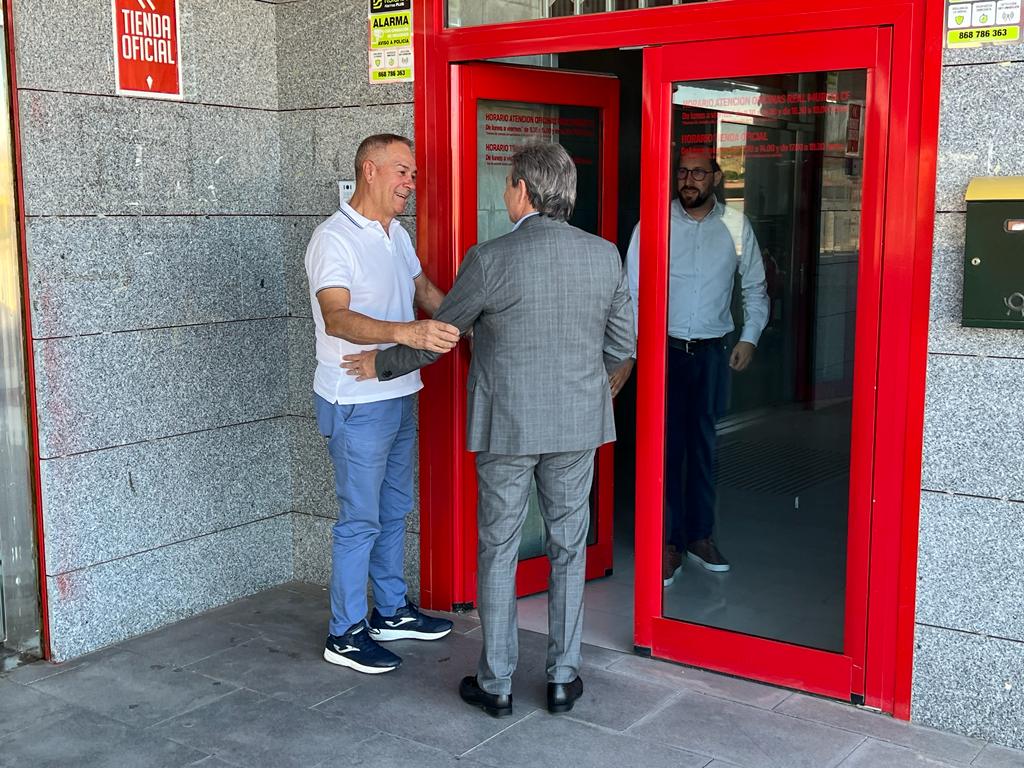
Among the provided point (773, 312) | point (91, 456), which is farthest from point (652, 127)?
point (91, 456)

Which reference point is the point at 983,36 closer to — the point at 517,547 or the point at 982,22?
the point at 982,22

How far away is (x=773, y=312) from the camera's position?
3980 millimetres

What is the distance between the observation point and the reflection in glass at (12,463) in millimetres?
4125

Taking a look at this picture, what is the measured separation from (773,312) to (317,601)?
241cm

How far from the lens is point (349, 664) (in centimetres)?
429

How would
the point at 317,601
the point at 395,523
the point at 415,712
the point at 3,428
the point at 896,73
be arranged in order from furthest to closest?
the point at 317,601 < the point at 395,523 < the point at 3,428 < the point at 415,712 < the point at 896,73

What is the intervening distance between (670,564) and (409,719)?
1.13 meters

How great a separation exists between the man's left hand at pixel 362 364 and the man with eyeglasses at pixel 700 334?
3.02 feet

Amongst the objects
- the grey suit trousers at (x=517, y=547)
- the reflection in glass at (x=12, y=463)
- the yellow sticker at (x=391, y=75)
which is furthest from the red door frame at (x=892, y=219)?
the reflection in glass at (x=12, y=463)

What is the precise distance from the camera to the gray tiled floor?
3.56 m

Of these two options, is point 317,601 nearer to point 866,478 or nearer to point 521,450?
point 521,450

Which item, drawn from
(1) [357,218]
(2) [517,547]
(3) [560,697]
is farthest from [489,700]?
(1) [357,218]

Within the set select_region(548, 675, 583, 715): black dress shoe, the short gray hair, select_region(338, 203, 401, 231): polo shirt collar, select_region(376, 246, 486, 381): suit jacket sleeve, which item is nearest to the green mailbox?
the short gray hair

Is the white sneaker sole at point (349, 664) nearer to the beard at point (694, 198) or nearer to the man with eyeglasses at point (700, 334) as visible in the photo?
the man with eyeglasses at point (700, 334)
